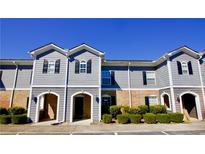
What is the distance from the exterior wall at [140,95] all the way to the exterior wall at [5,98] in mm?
13422

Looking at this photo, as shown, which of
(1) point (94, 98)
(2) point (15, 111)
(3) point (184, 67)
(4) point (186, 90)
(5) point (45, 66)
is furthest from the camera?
(3) point (184, 67)

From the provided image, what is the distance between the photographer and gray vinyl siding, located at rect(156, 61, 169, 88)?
14.1 m

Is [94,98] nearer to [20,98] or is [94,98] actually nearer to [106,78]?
[106,78]

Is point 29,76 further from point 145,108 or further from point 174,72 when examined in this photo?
point 174,72

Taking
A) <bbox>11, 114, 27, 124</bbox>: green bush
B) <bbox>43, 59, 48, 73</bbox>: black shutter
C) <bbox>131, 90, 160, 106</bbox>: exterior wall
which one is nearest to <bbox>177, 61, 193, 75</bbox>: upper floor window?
<bbox>131, 90, 160, 106</bbox>: exterior wall

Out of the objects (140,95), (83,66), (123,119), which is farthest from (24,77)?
(140,95)

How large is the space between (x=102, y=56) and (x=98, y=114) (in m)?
5.70

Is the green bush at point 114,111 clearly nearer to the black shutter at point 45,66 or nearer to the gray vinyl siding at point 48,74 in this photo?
the gray vinyl siding at point 48,74

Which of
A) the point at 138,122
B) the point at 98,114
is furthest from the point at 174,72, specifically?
the point at 98,114

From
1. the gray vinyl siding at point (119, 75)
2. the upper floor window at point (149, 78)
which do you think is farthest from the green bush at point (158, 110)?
the gray vinyl siding at point (119, 75)

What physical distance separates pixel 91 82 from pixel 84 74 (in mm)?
1040

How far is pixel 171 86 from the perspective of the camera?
13.2 m

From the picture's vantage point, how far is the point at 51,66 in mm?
13016

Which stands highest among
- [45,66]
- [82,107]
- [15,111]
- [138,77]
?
[45,66]
